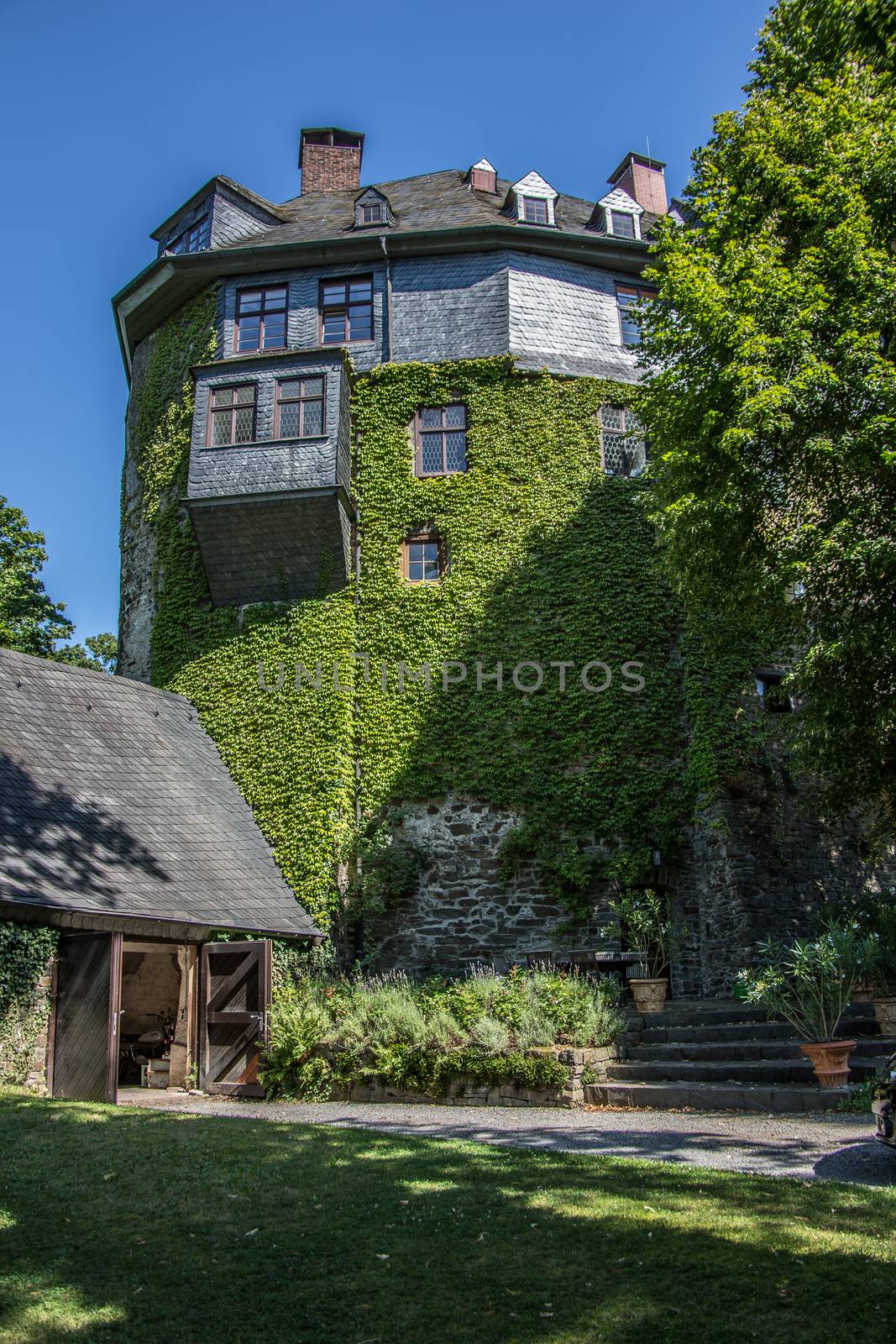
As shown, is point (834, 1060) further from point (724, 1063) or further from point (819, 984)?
point (819, 984)

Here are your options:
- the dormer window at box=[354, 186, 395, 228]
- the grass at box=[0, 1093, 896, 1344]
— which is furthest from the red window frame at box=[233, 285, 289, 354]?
the grass at box=[0, 1093, 896, 1344]

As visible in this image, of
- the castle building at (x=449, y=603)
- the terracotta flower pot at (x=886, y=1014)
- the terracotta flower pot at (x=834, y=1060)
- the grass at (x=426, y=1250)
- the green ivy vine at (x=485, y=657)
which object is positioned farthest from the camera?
the green ivy vine at (x=485, y=657)

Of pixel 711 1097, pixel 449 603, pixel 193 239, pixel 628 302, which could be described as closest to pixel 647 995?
pixel 711 1097

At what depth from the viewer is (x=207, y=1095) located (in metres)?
13.4

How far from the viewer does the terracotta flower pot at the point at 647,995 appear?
1309 cm

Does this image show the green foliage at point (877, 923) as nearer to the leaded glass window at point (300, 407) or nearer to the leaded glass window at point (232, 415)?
the leaded glass window at point (300, 407)

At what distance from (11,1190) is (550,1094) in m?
5.77

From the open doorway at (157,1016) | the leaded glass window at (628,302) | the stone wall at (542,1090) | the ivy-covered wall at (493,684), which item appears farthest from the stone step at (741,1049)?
the leaded glass window at (628,302)

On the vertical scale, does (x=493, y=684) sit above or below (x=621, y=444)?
below

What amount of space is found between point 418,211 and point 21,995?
59.4ft

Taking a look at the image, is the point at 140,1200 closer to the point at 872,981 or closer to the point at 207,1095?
the point at 207,1095

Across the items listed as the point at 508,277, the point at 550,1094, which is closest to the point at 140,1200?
the point at 550,1094

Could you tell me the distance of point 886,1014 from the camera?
10.8 meters

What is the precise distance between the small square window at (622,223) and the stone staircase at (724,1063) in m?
15.9
